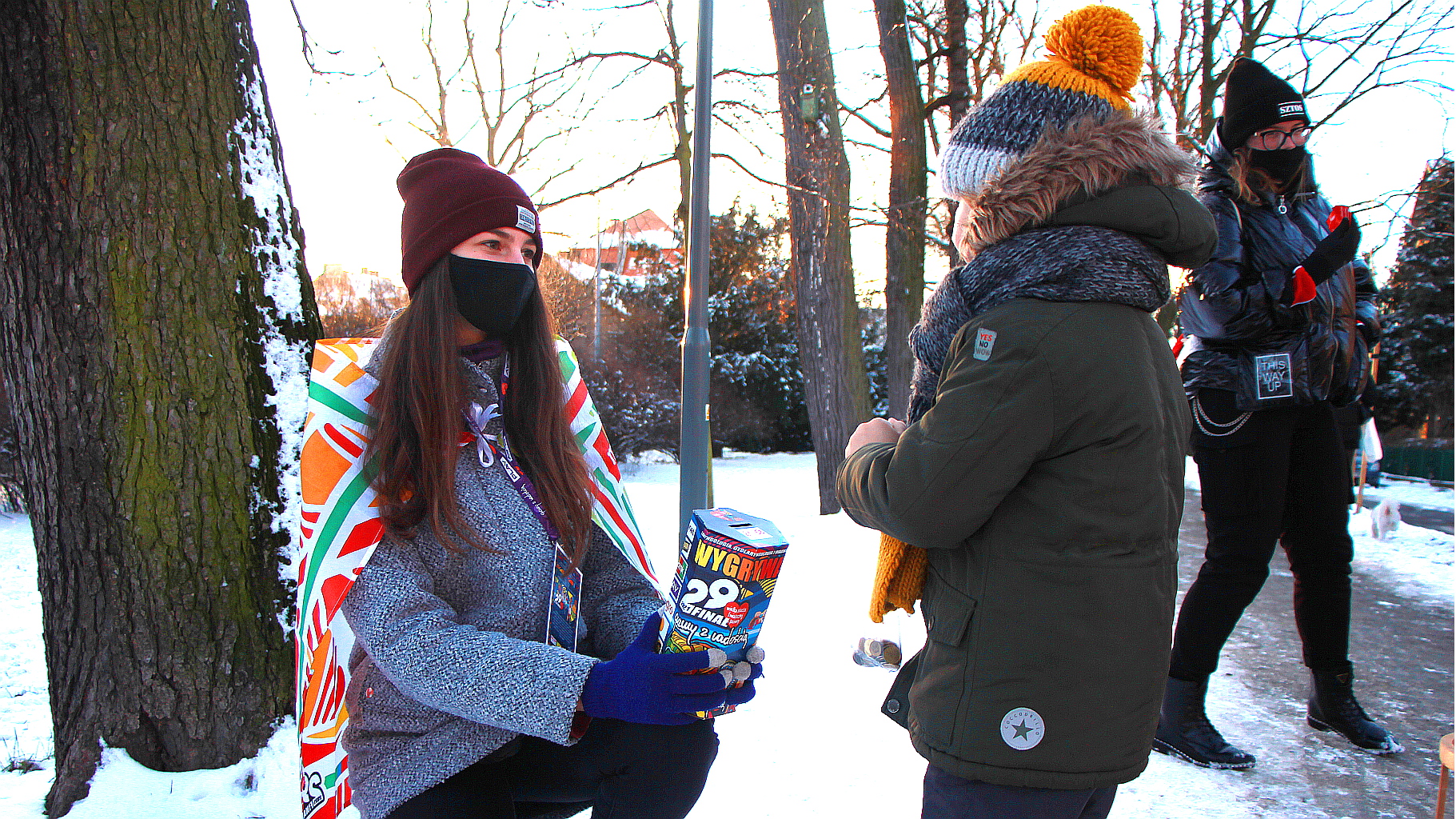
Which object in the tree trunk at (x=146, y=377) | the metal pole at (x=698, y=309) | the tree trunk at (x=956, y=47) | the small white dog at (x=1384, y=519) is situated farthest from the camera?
the tree trunk at (x=956, y=47)

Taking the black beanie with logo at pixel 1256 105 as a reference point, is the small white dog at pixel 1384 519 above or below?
below

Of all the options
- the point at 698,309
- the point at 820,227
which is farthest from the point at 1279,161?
the point at 820,227

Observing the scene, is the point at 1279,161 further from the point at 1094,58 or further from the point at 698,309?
the point at 698,309

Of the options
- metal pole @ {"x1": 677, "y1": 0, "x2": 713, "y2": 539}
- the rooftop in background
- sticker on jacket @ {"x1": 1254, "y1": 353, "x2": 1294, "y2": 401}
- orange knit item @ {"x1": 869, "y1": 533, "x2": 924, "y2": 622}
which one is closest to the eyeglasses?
sticker on jacket @ {"x1": 1254, "y1": 353, "x2": 1294, "y2": 401}

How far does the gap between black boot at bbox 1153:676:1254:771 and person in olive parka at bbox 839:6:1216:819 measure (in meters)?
1.47

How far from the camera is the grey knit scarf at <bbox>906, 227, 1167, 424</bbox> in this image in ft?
4.74

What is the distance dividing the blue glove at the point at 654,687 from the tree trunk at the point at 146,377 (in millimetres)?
1346

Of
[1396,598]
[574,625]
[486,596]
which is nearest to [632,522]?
[574,625]

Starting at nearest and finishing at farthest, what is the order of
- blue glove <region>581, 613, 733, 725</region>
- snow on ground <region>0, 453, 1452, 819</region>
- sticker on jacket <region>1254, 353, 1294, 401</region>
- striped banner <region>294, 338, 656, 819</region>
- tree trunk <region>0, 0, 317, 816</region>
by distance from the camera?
blue glove <region>581, 613, 733, 725</region> → striped banner <region>294, 338, 656, 819</region> → tree trunk <region>0, 0, 317, 816</region> → snow on ground <region>0, 453, 1452, 819</region> → sticker on jacket <region>1254, 353, 1294, 401</region>

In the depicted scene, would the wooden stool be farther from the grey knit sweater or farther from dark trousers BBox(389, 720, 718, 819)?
the grey knit sweater

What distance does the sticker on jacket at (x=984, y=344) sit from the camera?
4.68ft

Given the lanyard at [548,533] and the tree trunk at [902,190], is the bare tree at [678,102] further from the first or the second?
the lanyard at [548,533]

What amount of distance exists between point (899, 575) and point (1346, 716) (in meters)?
2.29

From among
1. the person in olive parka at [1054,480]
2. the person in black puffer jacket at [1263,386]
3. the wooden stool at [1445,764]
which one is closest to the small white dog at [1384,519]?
the person in black puffer jacket at [1263,386]
